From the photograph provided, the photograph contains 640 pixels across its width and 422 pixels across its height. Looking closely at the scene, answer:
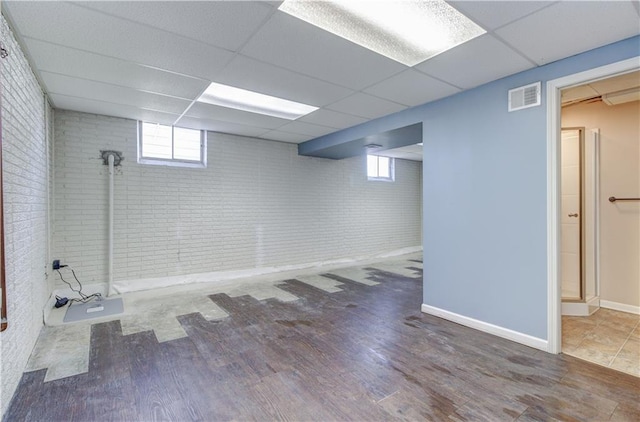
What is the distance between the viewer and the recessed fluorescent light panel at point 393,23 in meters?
1.97

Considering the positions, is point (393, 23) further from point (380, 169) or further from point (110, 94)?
point (380, 169)

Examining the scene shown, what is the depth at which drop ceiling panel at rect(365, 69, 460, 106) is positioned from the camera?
2.97 metres

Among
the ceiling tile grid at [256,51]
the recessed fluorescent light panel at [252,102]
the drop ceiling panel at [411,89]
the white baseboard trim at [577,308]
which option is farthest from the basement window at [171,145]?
the white baseboard trim at [577,308]

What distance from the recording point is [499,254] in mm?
2982

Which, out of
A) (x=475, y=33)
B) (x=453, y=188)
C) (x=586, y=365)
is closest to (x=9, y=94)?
(x=475, y=33)

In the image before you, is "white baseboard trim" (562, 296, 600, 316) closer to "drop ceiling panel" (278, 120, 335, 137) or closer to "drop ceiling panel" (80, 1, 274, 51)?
"drop ceiling panel" (278, 120, 335, 137)

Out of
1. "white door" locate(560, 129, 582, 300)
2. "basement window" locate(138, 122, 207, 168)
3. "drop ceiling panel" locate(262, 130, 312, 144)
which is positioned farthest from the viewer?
"drop ceiling panel" locate(262, 130, 312, 144)

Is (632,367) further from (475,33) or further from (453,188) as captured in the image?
(475,33)

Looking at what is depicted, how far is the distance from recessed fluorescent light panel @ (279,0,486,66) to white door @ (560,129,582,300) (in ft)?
8.29

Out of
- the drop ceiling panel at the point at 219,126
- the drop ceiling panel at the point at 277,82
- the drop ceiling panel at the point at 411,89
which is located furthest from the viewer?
the drop ceiling panel at the point at 219,126

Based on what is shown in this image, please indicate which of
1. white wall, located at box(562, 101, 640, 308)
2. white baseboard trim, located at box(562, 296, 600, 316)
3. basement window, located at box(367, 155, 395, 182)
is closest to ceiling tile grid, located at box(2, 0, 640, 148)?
white wall, located at box(562, 101, 640, 308)

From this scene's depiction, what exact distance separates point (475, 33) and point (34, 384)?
4.04 m

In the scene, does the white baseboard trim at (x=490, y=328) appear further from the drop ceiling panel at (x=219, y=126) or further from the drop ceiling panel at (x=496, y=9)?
the drop ceiling panel at (x=219, y=126)

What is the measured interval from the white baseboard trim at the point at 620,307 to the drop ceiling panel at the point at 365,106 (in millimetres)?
3471
